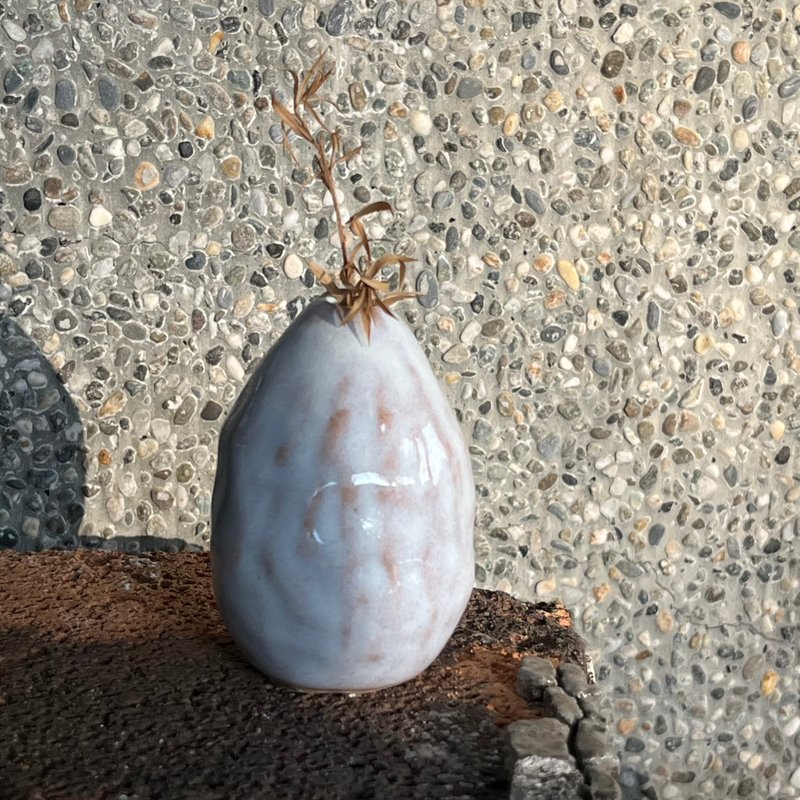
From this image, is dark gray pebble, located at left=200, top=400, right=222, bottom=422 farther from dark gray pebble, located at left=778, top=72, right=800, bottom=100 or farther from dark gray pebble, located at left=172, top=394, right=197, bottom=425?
dark gray pebble, located at left=778, top=72, right=800, bottom=100

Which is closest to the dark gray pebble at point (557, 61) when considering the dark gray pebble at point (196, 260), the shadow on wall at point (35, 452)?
the dark gray pebble at point (196, 260)

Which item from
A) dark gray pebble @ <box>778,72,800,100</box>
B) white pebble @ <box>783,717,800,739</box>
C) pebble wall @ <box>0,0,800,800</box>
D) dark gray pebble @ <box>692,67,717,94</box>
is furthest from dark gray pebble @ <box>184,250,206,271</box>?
white pebble @ <box>783,717,800,739</box>

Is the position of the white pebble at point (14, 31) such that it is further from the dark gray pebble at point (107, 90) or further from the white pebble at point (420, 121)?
the white pebble at point (420, 121)

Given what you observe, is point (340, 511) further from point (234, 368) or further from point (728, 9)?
point (728, 9)

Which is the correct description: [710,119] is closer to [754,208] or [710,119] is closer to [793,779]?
[754,208]

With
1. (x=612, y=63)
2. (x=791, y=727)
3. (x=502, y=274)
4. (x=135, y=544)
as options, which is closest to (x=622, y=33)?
(x=612, y=63)

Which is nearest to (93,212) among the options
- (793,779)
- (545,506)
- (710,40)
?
(545,506)
